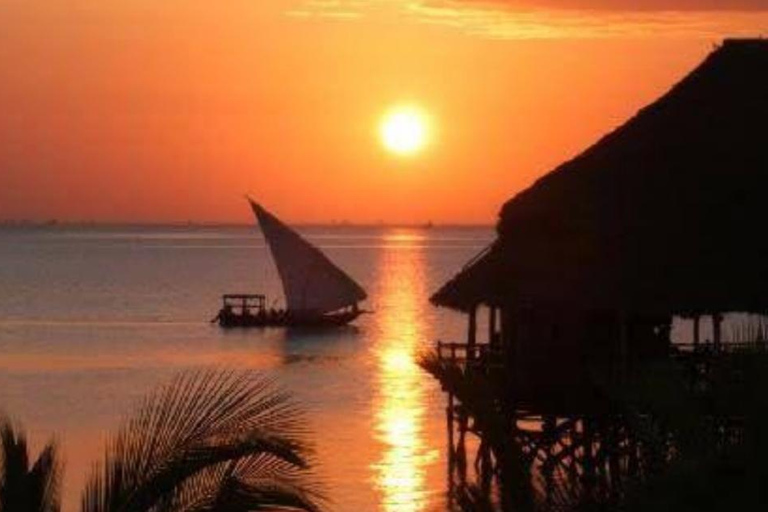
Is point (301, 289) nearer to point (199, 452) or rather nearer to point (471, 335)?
point (471, 335)

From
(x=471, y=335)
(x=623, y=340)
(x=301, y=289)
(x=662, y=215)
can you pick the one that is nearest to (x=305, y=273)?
(x=301, y=289)

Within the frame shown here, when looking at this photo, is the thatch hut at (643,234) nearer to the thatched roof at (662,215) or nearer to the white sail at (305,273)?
the thatched roof at (662,215)

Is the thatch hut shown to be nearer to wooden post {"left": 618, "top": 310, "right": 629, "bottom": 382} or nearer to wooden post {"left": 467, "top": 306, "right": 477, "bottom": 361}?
wooden post {"left": 618, "top": 310, "right": 629, "bottom": 382}

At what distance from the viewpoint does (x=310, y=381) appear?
67.7 metres

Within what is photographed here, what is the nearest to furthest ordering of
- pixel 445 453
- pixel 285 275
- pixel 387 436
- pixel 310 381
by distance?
1. pixel 445 453
2. pixel 387 436
3. pixel 310 381
4. pixel 285 275

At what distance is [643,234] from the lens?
25562 mm

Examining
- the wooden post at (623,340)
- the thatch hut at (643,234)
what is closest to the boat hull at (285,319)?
the thatch hut at (643,234)

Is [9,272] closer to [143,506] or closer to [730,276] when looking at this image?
[730,276]

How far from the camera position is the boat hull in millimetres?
93938

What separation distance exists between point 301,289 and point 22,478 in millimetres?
85427

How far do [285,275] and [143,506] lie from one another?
84023mm

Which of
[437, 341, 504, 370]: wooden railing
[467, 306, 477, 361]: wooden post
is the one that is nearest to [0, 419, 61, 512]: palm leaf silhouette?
[437, 341, 504, 370]: wooden railing

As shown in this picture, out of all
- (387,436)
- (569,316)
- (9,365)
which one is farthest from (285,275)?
(569,316)

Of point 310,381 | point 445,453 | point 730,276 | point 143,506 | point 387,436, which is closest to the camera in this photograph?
point 143,506
